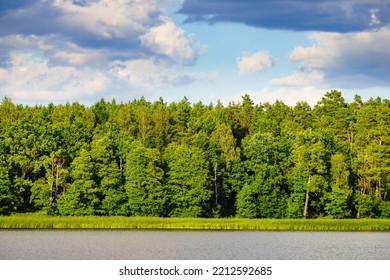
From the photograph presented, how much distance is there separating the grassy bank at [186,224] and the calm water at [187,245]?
5252mm

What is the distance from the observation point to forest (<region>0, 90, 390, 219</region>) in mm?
87625

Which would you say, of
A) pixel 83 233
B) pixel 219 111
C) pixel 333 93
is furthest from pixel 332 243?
pixel 333 93

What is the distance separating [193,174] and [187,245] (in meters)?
36.1

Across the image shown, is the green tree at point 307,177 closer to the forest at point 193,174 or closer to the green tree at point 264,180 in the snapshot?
the forest at point 193,174

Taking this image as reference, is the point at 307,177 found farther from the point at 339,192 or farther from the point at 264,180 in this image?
the point at 264,180

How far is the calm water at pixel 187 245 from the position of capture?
4850 centimetres

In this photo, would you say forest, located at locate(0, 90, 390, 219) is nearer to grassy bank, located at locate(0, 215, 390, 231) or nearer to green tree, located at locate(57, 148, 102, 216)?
green tree, located at locate(57, 148, 102, 216)

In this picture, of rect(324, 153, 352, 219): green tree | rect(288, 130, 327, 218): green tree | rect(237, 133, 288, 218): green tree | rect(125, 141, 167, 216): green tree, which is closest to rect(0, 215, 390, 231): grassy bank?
rect(125, 141, 167, 216): green tree

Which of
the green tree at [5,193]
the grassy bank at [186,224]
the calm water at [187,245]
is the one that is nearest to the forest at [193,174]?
the green tree at [5,193]

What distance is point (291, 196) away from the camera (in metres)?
93.6

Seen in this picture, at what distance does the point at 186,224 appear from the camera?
7725cm

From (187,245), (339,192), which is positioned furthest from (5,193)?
(339,192)
